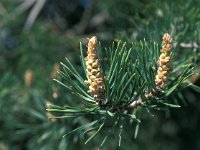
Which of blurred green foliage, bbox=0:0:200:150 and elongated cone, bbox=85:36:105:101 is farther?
blurred green foliage, bbox=0:0:200:150

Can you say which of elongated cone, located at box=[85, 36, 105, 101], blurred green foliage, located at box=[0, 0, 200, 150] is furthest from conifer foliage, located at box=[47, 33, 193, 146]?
blurred green foliage, located at box=[0, 0, 200, 150]

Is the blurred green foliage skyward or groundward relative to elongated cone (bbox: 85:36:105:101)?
skyward

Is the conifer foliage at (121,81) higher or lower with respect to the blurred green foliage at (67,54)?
lower

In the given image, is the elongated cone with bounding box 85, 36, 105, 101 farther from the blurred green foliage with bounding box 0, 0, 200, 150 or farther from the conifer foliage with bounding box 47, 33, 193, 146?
the blurred green foliage with bounding box 0, 0, 200, 150

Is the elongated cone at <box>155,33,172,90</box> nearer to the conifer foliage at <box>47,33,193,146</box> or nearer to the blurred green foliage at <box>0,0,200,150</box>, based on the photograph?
the conifer foliage at <box>47,33,193,146</box>

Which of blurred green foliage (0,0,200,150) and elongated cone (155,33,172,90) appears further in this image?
blurred green foliage (0,0,200,150)

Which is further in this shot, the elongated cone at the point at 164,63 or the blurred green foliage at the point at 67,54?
the blurred green foliage at the point at 67,54

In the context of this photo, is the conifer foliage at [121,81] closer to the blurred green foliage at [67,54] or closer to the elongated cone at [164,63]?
the elongated cone at [164,63]

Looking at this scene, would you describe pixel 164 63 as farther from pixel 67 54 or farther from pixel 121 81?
pixel 67 54

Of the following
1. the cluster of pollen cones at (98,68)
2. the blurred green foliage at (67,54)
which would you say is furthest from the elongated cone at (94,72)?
the blurred green foliage at (67,54)
